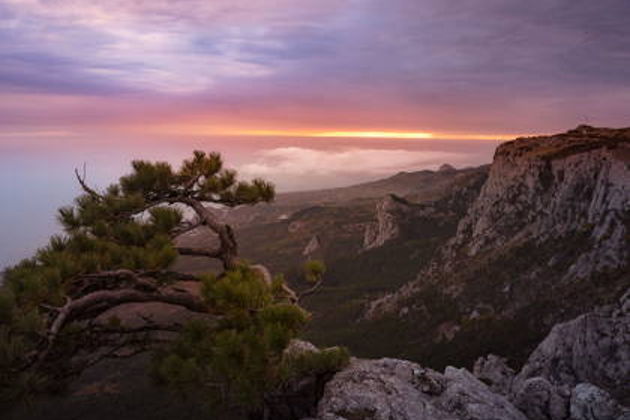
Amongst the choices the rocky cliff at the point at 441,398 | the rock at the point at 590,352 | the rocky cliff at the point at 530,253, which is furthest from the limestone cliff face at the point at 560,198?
the rocky cliff at the point at 441,398

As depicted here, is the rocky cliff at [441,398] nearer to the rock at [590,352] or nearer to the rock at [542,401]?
the rock at [542,401]

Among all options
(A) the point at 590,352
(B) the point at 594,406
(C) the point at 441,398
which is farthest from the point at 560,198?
(C) the point at 441,398

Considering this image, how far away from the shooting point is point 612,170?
4651 inches

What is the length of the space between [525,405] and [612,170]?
4516 inches

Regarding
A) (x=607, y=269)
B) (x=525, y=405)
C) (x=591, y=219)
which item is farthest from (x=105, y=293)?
(x=591, y=219)

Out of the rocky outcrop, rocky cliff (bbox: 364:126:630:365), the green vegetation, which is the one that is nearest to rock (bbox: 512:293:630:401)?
the rocky outcrop

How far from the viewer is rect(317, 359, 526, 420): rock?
15.2m

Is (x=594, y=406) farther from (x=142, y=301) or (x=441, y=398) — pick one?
(x=142, y=301)

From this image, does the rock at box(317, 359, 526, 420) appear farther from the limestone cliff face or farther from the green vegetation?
the limestone cliff face

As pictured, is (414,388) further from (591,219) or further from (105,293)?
(591,219)

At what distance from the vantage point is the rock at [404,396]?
1517 centimetres

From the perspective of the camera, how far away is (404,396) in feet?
52.3

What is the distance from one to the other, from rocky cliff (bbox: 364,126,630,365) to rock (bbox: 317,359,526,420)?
8338cm

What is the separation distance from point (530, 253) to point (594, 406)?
128519 mm
